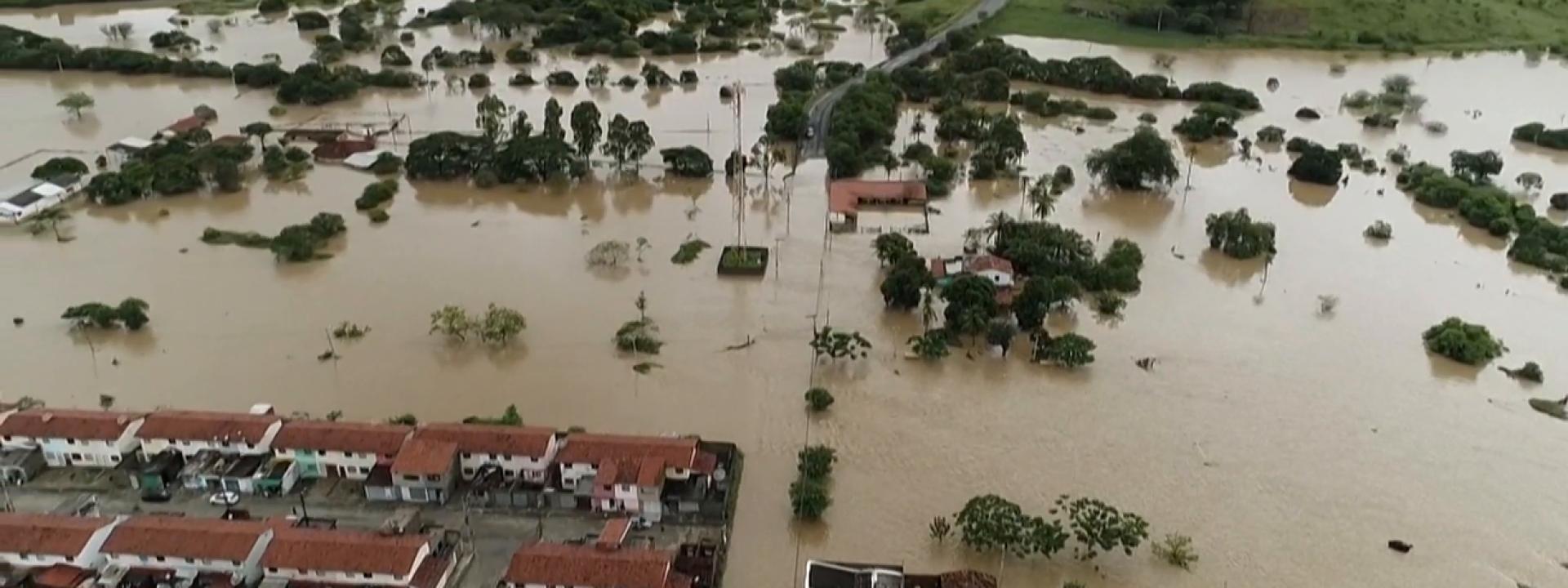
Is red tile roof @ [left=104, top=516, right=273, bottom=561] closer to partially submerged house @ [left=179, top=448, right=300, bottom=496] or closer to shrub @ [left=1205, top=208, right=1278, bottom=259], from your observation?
partially submerged house @ [left=179, top=448, right=300, bottom=496]

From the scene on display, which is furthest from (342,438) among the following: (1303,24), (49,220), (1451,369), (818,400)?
(1303,24)

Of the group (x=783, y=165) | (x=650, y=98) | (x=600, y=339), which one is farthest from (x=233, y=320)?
(x=650, y=98)

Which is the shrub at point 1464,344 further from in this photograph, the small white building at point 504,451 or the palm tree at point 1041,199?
the small white building at point 504,451

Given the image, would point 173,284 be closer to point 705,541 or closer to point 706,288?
point 706,288

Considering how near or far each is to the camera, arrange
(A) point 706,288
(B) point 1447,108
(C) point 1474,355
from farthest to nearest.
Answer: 1. (B) point 1447,108
2. (A) point 706,288
3. (C) point 1474,355

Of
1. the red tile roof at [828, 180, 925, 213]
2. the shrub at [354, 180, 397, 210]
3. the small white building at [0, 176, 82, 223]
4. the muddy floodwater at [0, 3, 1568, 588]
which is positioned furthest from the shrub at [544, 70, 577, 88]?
the small white building at [0, 176, 82, 223]
